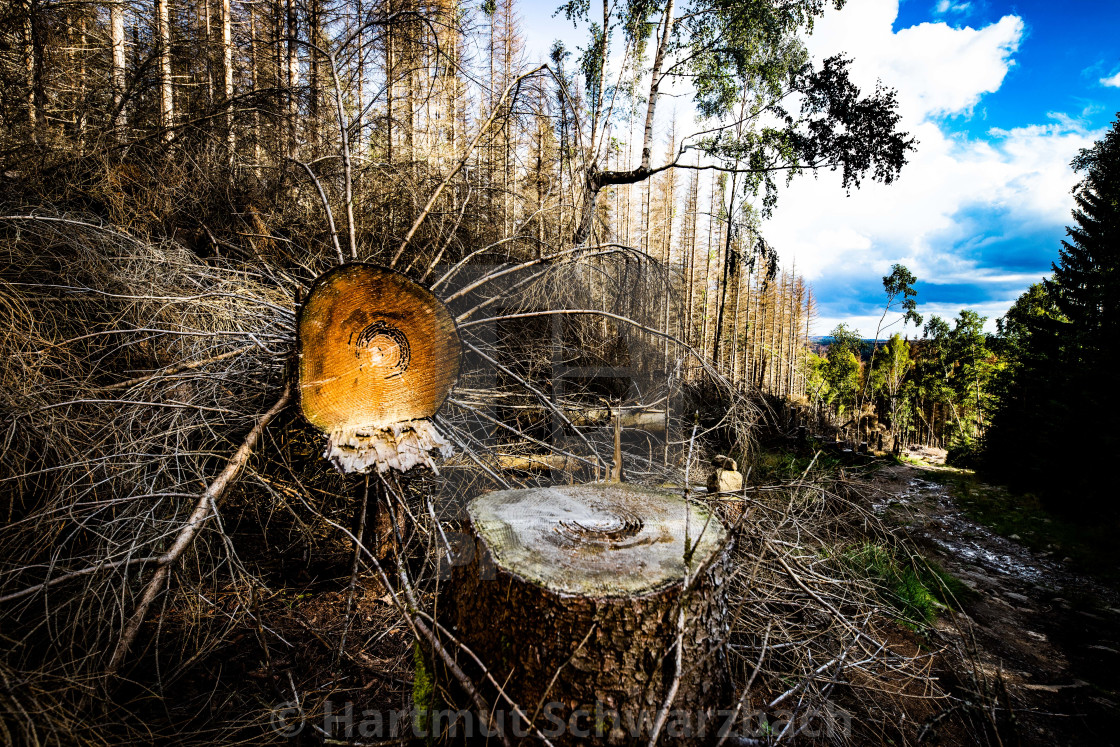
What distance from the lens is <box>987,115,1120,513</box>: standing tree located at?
7.66m

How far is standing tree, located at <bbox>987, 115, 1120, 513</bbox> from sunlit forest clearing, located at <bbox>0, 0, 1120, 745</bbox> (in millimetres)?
149

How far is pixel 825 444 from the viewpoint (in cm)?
1405

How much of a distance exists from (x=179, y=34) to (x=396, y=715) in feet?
23.4

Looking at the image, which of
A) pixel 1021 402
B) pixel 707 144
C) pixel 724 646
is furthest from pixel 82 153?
pixel 1021 402

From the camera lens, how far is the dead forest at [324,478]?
1479mm

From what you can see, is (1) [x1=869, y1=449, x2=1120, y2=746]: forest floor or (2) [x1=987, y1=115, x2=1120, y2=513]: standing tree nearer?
(1) [x1=869, y1=449, x2=1120, y2=746]: forest floor

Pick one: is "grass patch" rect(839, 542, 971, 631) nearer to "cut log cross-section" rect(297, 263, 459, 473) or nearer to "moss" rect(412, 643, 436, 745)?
"moss" rect(412, 643, 436, 745)

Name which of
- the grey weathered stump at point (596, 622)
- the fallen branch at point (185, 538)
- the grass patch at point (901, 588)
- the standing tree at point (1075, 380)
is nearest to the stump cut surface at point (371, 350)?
the fallen branch at point (185, 538)

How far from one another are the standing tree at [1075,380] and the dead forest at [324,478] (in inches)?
→ 259

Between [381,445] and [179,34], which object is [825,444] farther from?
[179,34]
